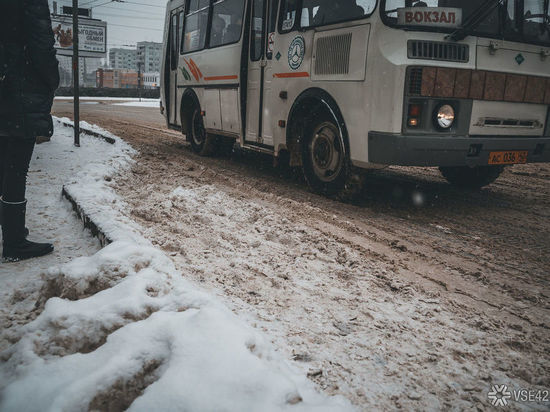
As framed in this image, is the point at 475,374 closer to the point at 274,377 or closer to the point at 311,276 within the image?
the point at 274,377

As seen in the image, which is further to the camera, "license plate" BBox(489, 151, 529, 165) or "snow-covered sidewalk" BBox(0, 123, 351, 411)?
"license plate" BBox(489, 151, 529, 165)

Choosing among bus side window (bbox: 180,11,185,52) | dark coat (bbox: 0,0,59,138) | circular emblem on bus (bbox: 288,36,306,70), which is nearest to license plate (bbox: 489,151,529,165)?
circular emblem on bus (bbox: 288,36,306,70)

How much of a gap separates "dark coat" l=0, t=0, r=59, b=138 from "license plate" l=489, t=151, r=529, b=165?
13.2ft

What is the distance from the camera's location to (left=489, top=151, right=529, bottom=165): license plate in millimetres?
4398

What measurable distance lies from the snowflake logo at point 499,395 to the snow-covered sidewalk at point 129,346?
62 centimetres

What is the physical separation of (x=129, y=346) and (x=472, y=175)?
5.29 m

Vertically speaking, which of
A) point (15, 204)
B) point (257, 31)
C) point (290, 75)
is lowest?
point (15, 204)

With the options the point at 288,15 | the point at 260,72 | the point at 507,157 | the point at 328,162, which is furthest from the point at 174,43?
the point at 507,157

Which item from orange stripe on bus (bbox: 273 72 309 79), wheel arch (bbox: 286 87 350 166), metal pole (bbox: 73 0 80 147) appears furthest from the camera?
metal pole (bbox: 73 0 80 147)

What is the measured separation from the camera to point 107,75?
144 meters

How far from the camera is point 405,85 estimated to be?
3.93 meters

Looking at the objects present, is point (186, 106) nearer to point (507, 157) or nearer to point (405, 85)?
point (405, 85)

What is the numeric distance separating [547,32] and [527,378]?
4211mm

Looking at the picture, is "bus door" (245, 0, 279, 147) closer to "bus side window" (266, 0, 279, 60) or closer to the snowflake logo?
"bus side window" (266, 0, 279, 60)
